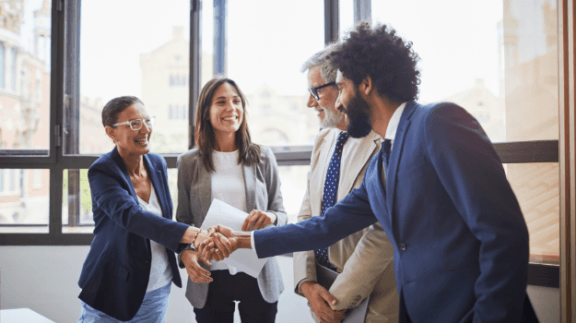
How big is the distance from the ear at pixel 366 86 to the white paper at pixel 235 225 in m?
0.80

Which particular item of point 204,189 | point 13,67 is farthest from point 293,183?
point 13,67

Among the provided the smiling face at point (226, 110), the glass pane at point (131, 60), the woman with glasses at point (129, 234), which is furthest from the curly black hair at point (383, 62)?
the glass pane at point (131, 60)

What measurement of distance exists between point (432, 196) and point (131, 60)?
9.43 ft

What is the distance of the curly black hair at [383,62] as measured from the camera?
1176mm

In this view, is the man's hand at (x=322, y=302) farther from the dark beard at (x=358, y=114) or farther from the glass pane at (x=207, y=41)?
the glass pane at (x=207, y=41)

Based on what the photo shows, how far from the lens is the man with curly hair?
32.4 inches

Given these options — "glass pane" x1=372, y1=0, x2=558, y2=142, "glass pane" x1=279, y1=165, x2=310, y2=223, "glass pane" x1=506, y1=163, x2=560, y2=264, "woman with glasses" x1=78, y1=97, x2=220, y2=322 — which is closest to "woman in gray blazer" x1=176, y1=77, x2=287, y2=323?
"woman with glasses" x1=78, y1=97, x2=220, y2=322

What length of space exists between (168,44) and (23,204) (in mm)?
1826

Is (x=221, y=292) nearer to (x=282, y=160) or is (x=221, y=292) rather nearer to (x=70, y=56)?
(x=282, y=160)

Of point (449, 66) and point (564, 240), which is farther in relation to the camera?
point (449, 66)

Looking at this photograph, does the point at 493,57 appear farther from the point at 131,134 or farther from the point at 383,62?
the point at 131,134

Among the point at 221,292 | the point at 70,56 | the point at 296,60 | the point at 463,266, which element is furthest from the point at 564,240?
the point at 70,56

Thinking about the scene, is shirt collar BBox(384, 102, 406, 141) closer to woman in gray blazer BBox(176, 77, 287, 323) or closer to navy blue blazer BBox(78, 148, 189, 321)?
woman in gray blazer BBox(176, 77, 287, 323)

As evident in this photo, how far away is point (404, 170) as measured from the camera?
3.35ft
